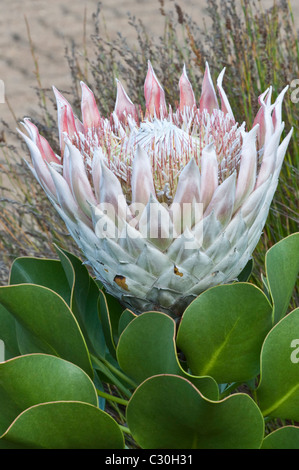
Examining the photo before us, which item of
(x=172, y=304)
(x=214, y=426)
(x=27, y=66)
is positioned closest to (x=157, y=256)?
(x=172, y=304)

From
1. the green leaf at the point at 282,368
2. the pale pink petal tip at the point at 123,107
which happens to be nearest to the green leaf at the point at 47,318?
the green leaf at the point at 282,368

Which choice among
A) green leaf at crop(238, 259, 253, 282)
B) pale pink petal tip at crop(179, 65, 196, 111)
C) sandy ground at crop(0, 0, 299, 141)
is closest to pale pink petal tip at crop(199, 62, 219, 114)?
pale pink petal tip at crop(179, 65, 196, 111)

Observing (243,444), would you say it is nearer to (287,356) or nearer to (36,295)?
(287,356)

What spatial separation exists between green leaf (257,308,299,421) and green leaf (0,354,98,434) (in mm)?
195

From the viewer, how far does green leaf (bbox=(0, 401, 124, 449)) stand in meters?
0.59

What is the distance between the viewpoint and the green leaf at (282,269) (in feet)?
2.36

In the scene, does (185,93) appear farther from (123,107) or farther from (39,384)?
(39,384)

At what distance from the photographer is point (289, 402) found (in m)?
0.69

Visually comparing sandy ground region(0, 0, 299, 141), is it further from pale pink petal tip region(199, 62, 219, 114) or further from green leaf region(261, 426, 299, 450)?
green leaf region(261, 426, 299, 450)

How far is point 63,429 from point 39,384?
5cm

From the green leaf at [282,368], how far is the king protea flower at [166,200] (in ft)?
0.30

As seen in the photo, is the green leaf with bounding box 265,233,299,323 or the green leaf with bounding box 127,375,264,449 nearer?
the green leaf with bounding box 127,375,264,449

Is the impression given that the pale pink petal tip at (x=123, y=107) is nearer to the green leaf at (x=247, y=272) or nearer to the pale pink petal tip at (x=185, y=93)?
the pale pink petal tip at (x=185, y=93)

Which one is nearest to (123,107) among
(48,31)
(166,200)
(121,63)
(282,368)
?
(166,200)
